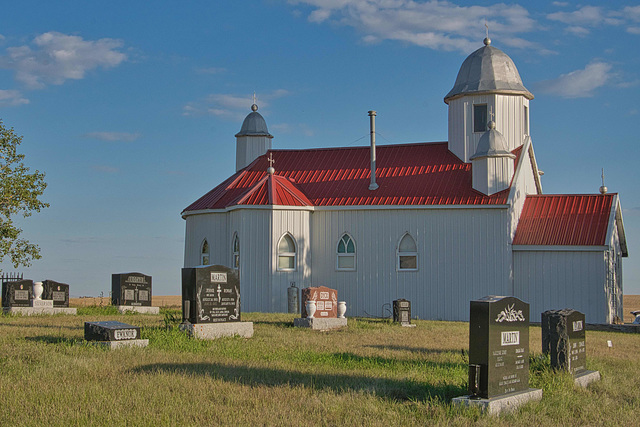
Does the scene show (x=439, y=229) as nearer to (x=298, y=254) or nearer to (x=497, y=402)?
(x=298, y=254)

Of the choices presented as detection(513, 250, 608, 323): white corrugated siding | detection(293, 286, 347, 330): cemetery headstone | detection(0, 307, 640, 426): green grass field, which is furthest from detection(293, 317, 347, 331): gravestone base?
detection(513, 250, 608, 323): white corrugated siding

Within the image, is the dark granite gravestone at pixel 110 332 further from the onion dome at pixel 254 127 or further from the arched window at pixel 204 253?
the onion dome at pixel 254 127

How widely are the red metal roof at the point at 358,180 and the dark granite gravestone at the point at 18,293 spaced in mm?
7872

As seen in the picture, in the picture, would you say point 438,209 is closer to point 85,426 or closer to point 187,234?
point 187,234

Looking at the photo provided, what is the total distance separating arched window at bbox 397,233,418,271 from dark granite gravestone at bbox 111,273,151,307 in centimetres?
970

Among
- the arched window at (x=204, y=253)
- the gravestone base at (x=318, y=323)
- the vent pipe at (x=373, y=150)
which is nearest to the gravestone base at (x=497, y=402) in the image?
the gravestone base at (x=318, y=323)

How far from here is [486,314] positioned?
31.6 feet

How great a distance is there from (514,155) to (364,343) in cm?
1372

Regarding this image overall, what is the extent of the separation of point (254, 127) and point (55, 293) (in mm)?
12589

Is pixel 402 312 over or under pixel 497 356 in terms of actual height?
under

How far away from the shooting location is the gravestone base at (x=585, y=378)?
38.2 ft

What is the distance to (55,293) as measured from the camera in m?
24.7

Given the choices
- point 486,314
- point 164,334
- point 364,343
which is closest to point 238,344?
point 164,334

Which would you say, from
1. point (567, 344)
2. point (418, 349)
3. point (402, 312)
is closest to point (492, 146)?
point (402, 312)
